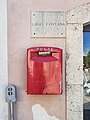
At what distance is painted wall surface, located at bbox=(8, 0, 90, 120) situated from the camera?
149 inches

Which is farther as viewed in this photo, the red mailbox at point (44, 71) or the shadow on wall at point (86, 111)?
the shadow on wall at point (86, 111)

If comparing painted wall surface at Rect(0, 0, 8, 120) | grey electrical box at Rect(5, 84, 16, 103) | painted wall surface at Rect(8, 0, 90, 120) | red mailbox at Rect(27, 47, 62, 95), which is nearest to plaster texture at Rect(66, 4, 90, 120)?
painted wall surface at Rect(8, 0, 90, 120)

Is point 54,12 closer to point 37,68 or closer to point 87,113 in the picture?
point 37,68

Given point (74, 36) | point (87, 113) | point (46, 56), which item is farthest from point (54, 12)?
point (87, 113)

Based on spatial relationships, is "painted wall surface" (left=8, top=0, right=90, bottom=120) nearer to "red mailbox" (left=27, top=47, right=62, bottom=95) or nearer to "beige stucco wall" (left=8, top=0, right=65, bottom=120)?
"beige stucco wall" (left=8, top=0, right=65, bottom=120)

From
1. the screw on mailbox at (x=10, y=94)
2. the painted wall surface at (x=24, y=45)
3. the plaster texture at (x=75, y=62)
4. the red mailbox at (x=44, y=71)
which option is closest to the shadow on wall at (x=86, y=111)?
the plaster texture at (x=75, y=62)

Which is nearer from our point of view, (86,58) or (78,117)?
(78,117)

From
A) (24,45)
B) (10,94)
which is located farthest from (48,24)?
(10,94)

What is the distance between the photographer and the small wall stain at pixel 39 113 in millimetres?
3791

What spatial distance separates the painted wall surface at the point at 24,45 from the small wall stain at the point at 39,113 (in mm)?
21

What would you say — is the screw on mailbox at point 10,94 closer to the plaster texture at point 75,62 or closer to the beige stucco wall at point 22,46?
the beige stucco wall at point 22,46

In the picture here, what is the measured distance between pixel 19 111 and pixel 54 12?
1537 mm

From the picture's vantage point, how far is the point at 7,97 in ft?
12.2

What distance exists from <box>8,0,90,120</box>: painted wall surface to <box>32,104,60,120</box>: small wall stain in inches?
0.8
